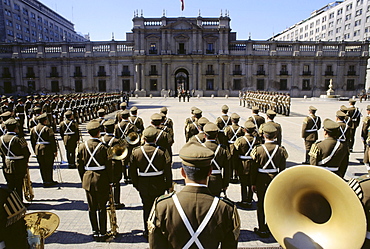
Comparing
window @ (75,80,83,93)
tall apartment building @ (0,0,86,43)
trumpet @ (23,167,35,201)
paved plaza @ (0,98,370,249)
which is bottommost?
paved plaza @ (0,98,370,249)

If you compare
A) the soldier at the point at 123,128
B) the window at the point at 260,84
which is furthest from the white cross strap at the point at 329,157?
the window at the point at 260,84

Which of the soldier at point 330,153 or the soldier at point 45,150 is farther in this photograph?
the soldier at point 45,150

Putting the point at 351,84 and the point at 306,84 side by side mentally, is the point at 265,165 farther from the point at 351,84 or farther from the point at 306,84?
the point at 351,84

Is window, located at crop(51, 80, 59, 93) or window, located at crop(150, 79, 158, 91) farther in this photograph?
window, located at crop(51, 80, 59, 93)

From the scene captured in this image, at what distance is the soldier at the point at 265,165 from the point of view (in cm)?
470

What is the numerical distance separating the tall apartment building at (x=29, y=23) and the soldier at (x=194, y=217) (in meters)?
60.1

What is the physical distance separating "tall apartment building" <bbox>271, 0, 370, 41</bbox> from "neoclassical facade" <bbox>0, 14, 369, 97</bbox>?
15.9m

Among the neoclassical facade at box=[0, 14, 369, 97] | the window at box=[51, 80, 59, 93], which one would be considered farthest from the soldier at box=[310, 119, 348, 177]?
the window at box=[51, 80, 59, 93]

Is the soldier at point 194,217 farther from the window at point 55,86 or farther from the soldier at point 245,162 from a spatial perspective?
the window at point 55,86

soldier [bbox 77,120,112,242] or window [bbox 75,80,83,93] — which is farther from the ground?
window [bbox 75,80,83,93]

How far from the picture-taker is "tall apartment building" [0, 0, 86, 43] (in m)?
54.7

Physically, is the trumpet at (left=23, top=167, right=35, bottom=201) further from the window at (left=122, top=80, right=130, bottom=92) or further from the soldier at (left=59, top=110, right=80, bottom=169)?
the window at (left=122, top=80, right=130, bottom=92)

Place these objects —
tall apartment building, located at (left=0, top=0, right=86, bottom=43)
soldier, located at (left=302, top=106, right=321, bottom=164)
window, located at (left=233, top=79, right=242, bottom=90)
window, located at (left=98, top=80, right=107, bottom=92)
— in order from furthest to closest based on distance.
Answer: tall apartment building, located at (left=0, top=0, right=86, bottom=43)
window, located at (left=98, top=80, right=107, bottom=92)
window, located at (left=233, top=79, right=242, bottom=90)
soldier, located at (left=302, top=106, right=321, bottom=164)

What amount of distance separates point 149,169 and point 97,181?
0.91 m
